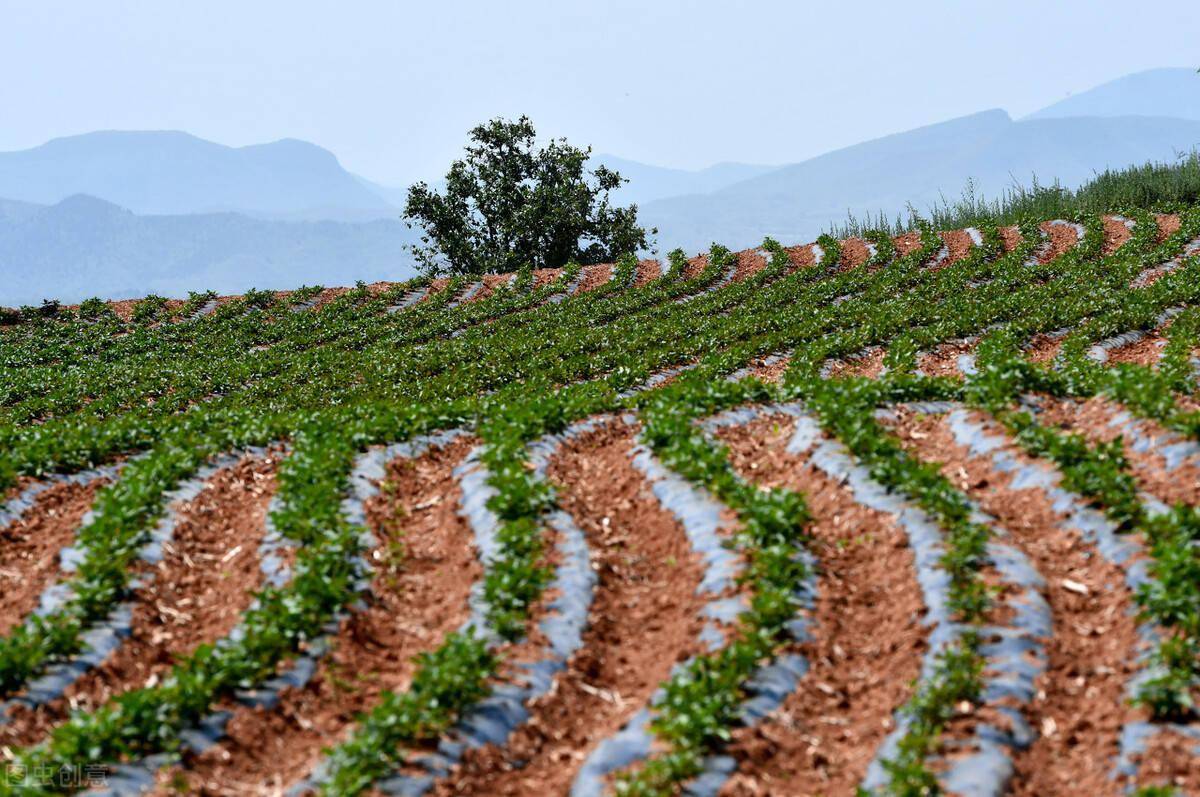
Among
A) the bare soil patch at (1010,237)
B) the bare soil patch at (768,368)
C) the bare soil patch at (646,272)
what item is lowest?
the bare soil patch at (768,368)

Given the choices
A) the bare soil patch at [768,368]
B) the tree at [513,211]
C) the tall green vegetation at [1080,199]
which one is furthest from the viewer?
A: the tree at [513,211]

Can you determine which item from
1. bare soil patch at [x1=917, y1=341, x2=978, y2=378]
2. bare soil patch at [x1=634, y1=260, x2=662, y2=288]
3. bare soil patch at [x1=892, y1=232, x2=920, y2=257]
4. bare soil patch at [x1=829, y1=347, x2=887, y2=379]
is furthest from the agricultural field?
bare soil patch at [x1=634, y1=260, x2=662, y2=288]

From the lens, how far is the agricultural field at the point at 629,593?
22.9 ft

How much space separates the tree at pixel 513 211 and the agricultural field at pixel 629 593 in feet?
140

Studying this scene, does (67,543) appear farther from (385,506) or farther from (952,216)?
(952,216)

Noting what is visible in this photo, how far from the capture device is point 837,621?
334 inches

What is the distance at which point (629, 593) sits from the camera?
9.34m

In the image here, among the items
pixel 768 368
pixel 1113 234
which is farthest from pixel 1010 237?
pixel 768 368

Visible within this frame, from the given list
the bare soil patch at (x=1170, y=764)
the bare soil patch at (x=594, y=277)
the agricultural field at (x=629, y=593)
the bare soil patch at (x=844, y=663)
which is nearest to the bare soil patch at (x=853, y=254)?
the bare soil patch at (x=594, y=277)

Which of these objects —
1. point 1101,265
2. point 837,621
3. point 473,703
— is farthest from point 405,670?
point 1101,265

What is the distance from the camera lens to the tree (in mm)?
58219

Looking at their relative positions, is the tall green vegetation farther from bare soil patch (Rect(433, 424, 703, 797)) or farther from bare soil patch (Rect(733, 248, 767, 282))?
bare soil patch (Rect(433, 424, 703, 797))

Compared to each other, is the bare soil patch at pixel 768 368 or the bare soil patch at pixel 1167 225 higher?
the bare soil patch at pixel 1167 225

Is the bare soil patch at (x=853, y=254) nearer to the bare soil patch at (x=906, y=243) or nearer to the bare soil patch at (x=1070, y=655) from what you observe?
the bare soil patch at (x=906, y=243)
